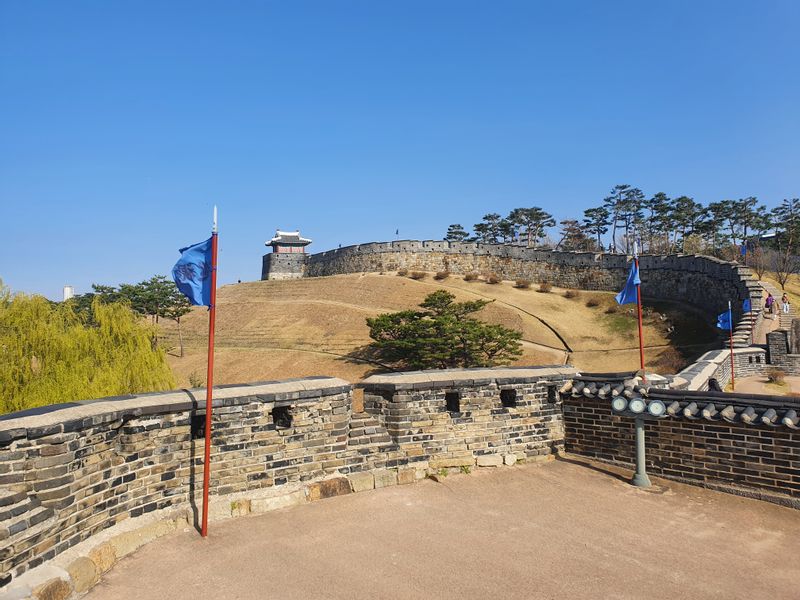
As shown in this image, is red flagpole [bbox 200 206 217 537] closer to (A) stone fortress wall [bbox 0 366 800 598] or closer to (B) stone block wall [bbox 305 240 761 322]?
(A) stone fortress wall [bbox 0 366 800 598]

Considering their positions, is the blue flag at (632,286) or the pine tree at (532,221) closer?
the blue flag at (632,286)

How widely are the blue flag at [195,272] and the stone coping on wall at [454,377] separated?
2.25 m

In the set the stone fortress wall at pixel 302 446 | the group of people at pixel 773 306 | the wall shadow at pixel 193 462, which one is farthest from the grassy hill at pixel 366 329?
the wall shadow at pixel 193 462

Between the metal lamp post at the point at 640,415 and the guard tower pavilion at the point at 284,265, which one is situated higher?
the guard tower pavilion at the point at 284,265

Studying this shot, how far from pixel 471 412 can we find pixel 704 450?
2681mm

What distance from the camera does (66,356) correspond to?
1157cm

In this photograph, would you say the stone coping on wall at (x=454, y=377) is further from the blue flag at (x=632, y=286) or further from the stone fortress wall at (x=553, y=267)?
the stone fortress wall at (x=553, y=267)

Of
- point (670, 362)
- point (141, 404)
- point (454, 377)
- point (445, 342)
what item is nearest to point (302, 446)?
point (141, 404)

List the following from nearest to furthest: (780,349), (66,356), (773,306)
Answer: (66,356) → (780,349) → (773,306)

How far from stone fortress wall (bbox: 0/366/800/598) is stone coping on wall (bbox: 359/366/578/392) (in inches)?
0.8

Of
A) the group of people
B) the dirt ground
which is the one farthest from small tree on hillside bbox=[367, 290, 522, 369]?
the group of people

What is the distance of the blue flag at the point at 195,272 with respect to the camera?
5250 millimetres

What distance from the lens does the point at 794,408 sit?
17.7ft

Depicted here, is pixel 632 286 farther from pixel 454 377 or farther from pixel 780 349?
pixel 780 349
